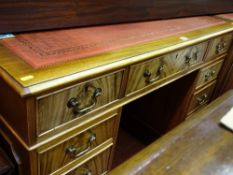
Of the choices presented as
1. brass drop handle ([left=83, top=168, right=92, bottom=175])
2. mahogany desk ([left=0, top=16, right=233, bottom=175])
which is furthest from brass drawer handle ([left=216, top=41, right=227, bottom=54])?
brass drop handle ([left=83, top=168, right=92, bottom=175])

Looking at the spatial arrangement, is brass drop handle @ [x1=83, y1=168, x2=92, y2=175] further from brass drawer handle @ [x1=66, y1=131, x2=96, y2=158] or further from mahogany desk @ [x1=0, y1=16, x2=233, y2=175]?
brass drawer handle @ [x1=66, y1=131, x2=96, y2=158]

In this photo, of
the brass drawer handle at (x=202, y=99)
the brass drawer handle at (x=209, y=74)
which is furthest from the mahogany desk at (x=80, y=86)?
the brass drawer handle at (x=202, y=99)

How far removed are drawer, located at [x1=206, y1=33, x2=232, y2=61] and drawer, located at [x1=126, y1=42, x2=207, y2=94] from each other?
10 cm

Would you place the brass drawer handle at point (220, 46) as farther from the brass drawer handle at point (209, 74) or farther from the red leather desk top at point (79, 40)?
the red leather desk top at point (79, 40)

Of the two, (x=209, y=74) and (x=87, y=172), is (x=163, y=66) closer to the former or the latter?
(x=87, y=172)

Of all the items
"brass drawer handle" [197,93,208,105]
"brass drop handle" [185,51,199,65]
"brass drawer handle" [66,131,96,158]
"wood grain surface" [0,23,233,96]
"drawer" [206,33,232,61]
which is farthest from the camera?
"brass drawer handle" [197,93,208,105]

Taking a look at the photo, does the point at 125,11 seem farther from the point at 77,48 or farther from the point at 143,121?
the point at 143,121

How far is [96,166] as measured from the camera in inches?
39.2

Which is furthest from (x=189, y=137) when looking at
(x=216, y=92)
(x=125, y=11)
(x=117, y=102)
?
(x=216, y=92)

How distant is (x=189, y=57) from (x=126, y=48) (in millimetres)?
434

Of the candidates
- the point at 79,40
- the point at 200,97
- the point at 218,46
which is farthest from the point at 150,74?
the point at 200,97

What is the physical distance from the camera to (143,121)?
1.66 meters

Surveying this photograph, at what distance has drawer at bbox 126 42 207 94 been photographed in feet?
2.89

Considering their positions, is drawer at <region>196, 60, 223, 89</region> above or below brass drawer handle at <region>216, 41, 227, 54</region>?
below
